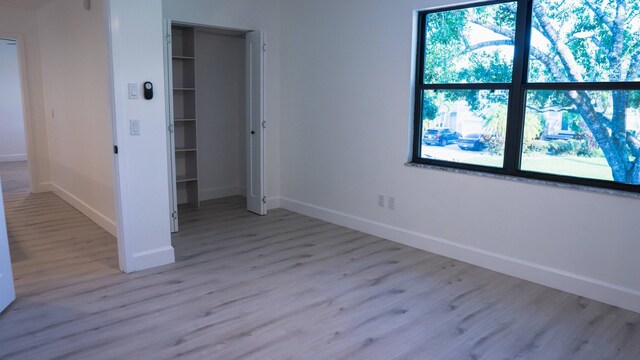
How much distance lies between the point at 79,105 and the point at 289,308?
3526mm

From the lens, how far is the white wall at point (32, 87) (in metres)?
6.03

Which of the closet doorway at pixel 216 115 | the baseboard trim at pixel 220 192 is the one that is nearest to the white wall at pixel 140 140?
the closet doorway at pixel 216 115

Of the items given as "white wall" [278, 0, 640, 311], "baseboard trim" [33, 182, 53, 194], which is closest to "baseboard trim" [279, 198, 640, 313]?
"white wall" [278, 0, 640, 311]

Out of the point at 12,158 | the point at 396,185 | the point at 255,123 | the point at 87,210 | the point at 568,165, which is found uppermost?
the point at 255,123

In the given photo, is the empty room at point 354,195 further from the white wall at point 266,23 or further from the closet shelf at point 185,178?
the closet shelf at point 185,178

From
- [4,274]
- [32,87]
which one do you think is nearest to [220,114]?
[32,87]

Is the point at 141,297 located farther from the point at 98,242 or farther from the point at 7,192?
the point at 7,192

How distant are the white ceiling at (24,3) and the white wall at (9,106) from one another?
3.92 meters

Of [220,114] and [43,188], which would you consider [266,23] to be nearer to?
[220,114]

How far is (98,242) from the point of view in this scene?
4309 mm

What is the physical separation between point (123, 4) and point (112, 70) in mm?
481

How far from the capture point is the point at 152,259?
3703 millimetres

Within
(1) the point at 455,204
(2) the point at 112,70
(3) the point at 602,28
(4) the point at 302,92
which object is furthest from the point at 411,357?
(4) the point at 302,92

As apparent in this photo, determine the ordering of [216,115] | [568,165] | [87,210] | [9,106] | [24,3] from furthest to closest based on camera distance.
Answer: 1. [9,106]
2. [216,115]
3. [24,3]
4. [87,210]
5. [568,165]
